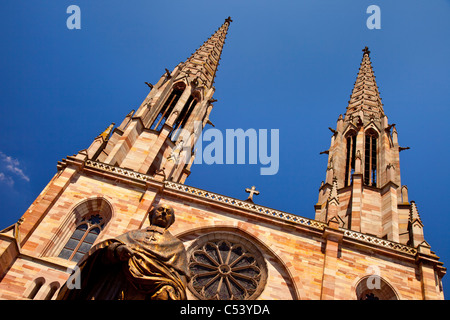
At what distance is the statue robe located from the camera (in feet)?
15.4

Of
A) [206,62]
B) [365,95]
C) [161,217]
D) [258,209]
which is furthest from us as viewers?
[206,62]

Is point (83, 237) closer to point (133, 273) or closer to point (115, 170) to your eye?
point (115, 170)

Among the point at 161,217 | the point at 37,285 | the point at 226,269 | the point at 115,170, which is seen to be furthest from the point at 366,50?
the point at 161,217

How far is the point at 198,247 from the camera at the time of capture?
13.0 m

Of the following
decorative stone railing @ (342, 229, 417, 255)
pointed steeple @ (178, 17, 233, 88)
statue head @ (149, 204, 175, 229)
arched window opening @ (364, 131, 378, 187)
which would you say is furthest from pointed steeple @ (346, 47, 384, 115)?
statue head @ (149, 204, 175, 229)

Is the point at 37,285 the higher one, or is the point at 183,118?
the point at 183,118

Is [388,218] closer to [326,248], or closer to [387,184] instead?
[387,184]

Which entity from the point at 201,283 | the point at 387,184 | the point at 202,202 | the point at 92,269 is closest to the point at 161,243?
the point at 92,269

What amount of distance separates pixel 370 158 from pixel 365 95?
7.99 m

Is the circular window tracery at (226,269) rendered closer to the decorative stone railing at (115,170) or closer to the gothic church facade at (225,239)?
the gothic church facade at (225,239)

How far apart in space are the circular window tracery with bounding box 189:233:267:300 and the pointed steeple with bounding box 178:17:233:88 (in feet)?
45.3

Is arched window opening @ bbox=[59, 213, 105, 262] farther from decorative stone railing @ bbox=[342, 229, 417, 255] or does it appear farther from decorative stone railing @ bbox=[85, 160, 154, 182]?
decorative stone railing @ bbox=[342, 229, 417, 255]

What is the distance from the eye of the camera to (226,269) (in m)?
12.6

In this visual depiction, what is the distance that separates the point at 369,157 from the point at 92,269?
19.2 metres
